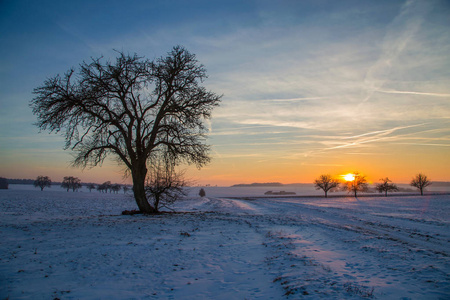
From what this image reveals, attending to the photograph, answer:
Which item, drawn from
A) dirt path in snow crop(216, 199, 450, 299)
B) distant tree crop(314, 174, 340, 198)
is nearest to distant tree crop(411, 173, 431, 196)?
distant tree crop(314, 174, 340, 198)

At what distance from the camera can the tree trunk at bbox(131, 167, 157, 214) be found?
18688 millimetres

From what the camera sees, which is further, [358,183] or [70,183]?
[70,183]

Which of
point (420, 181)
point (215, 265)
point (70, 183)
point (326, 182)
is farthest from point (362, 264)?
point (70, 183)

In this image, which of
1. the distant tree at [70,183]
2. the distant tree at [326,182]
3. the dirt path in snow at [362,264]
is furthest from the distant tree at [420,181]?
the distant tree at [70,183]

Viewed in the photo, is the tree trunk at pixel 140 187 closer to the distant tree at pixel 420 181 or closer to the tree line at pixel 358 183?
the tree line at pixel 358 183

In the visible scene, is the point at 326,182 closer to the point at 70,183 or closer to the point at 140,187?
the point at 140,187

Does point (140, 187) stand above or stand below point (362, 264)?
above

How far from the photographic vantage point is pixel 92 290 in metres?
6.16

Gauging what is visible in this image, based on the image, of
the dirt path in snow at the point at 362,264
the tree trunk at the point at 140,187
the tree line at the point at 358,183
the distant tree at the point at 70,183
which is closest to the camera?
the dirt path in snow at the point at 362,264

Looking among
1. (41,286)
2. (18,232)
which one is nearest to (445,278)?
(41,286)

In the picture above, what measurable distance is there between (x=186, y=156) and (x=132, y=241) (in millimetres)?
9491

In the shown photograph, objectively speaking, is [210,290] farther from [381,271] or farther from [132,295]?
[381,271]

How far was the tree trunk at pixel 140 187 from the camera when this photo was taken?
18.7 m

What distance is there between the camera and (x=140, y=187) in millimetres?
19000
